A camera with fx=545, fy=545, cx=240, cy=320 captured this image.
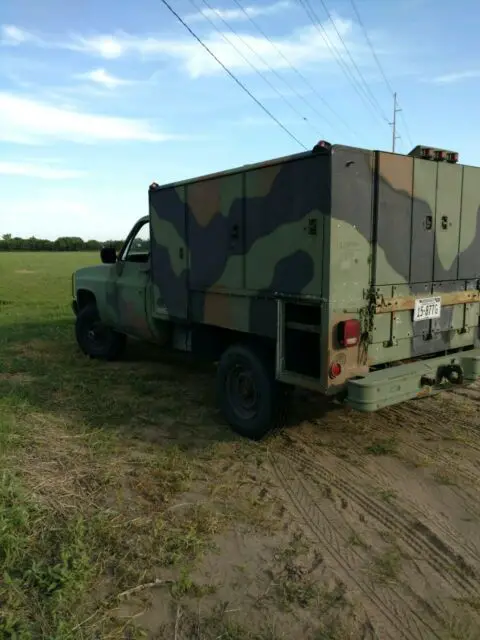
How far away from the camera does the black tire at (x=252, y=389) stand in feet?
15.2

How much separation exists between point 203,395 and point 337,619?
3.85 metres

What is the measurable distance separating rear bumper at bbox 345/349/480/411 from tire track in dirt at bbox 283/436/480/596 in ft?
1.88

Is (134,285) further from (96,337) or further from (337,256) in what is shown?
(337,256)

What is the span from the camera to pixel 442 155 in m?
4.57

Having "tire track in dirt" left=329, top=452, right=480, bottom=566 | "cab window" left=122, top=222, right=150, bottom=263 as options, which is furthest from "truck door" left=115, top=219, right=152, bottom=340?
"tire track in dirt" left=329, top=452, right=480, bottom=566

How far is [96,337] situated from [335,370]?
482 centimetres

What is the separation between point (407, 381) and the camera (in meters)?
4.18

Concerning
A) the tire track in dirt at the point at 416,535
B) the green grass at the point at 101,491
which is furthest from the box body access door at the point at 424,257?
the green grass at the point at 101,491

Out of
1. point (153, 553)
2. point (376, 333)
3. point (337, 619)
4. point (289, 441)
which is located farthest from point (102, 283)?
point (337, 619)

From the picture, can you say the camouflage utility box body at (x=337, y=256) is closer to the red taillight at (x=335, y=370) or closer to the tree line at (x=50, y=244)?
the red taillight at (x=335, y=370)

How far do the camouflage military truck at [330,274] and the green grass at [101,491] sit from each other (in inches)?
29.7

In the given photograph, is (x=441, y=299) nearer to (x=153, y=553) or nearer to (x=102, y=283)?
(x=153, y=553)

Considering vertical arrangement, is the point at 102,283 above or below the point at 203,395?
above

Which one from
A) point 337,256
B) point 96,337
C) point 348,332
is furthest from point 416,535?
point 96,337
